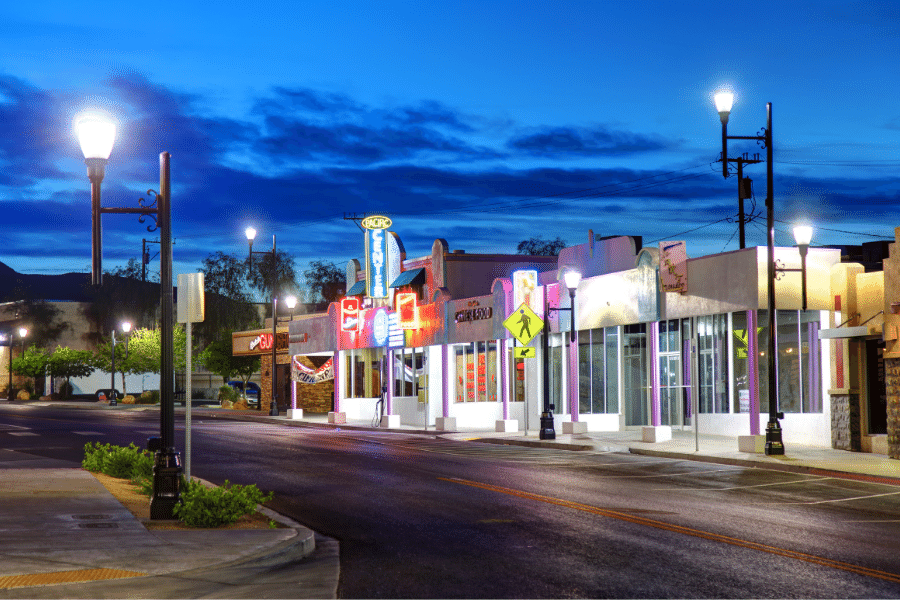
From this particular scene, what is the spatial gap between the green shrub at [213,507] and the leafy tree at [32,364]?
265 feet

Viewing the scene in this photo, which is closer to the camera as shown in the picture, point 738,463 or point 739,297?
point 738,463

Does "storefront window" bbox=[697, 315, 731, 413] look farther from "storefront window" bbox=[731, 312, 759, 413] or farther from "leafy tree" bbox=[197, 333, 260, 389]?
"leafy tree" bbox=[197, 333, 260, 389]

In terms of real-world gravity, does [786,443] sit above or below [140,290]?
below

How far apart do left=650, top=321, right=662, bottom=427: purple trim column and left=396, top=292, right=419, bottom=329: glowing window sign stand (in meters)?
13.4

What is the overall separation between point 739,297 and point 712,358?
2.75 m

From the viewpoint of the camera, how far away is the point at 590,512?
1330 cm

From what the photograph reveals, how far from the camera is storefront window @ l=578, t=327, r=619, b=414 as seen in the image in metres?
32.4

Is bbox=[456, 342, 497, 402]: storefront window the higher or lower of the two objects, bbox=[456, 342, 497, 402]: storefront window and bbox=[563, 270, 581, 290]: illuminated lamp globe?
the lower

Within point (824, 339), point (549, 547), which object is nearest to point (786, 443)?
point (824, 339)

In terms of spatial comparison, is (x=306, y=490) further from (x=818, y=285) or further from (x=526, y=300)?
(x=526, y=300)

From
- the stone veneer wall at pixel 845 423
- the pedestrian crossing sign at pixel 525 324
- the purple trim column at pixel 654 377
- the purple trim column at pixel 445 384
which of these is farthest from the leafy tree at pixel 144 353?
the stone veneer wall at pixel 845 423

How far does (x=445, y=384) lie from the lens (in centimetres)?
3888

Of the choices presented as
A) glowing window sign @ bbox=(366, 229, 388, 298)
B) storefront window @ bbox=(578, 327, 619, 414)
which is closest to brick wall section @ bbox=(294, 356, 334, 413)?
glowing window sign @ bbox=(366, 229, 388, 298)

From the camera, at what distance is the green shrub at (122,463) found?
16.9 meters
